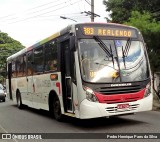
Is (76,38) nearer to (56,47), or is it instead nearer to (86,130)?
(56,47)

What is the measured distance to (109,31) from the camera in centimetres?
1092

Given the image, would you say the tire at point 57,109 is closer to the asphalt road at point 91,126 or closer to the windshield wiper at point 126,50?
the asphalt road at point 91,126

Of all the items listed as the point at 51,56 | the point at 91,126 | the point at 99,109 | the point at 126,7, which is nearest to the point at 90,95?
the point at 99,109

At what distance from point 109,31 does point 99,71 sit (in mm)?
1426

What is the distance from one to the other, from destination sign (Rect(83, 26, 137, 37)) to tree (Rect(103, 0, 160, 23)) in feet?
39.0

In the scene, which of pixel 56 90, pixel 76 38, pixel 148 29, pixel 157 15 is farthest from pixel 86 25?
pixel 157 15

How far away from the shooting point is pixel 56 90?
12133 millimetres

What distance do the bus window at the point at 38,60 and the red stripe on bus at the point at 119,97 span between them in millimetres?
4391

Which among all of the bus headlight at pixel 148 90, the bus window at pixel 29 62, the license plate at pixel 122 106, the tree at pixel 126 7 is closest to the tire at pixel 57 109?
the license plate at pixel 122 106

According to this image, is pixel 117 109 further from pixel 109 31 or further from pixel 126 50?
pixel 109 31

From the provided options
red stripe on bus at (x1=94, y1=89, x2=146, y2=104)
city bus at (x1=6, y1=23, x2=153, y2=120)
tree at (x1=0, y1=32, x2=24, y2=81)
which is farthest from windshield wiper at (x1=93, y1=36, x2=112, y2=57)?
tree at (x1=0, y1=32, x2=24, y2=81)

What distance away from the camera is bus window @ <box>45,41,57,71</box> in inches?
483

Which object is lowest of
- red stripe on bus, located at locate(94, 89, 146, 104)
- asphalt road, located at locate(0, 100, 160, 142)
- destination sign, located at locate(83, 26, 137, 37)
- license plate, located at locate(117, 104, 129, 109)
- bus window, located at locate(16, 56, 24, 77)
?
asphalt road, located at locate(0, 100, 160, 142)

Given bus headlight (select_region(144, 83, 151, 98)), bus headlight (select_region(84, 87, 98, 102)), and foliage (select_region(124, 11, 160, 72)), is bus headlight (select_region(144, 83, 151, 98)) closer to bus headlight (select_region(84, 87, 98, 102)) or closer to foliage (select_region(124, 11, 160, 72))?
bus headlight (select_region(84, 87, 98, 102))
